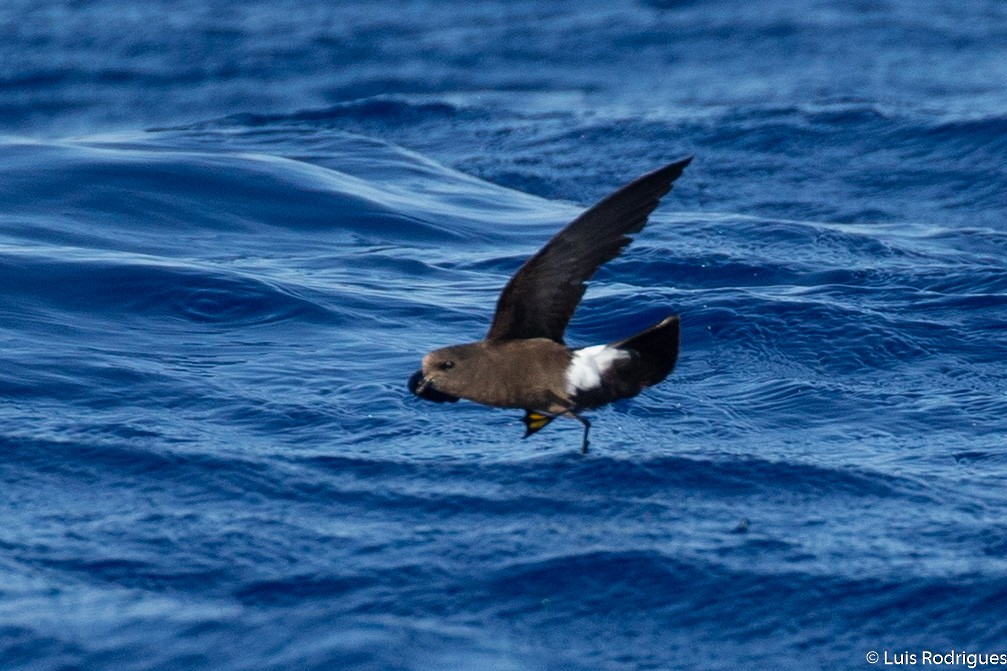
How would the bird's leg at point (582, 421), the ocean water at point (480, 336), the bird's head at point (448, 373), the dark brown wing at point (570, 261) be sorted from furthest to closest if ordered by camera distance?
the bird's leg at point (582, 421) → the bird's head at point (448, 373) → the dark brown wing at point (570, 261) → the ocean water at point (480, 336)

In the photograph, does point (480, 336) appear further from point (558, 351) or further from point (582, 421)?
point (558, 351)

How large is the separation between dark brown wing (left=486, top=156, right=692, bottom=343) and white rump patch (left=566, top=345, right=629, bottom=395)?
0.17 metres

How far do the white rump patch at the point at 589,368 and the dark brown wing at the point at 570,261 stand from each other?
17 cm

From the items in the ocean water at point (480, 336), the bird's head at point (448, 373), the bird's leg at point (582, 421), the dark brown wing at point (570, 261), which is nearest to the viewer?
the ocean water at point (480, 336)

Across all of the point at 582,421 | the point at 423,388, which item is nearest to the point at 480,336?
the point at 582,421

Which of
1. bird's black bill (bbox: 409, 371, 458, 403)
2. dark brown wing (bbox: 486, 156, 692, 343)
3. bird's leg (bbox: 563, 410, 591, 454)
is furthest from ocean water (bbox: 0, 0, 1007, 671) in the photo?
dark brown wing (bbox: 486, 156, 692, 343)

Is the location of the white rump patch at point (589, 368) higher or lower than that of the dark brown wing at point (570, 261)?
lower

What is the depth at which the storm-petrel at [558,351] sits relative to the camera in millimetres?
6699

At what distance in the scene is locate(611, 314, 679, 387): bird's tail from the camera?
264 inches

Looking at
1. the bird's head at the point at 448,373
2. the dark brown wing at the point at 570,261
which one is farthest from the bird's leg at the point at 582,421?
the bird's head at the point at 448,373

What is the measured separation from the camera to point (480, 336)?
32.9 ft

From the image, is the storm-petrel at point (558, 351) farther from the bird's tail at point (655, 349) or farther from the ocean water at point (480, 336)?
the ocean water at point (480, 336)

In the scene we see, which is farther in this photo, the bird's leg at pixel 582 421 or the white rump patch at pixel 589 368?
the bird's leg at pixel 582 421

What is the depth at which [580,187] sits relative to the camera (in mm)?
13977
